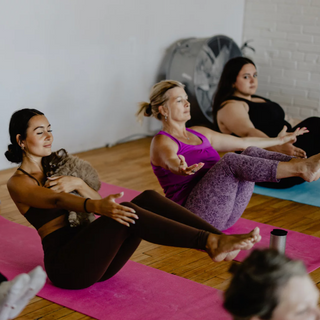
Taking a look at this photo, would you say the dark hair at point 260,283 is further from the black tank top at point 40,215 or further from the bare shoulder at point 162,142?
the bare shoulder at point 162,142

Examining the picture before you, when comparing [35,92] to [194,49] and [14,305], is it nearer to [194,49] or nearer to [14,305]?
[194,49]

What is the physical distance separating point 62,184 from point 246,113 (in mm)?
1751

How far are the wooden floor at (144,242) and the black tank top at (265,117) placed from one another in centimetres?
50

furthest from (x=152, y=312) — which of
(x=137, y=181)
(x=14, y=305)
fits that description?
(x=137, y=181)

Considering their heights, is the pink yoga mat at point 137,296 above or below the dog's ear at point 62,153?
below

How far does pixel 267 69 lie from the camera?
17.8ft

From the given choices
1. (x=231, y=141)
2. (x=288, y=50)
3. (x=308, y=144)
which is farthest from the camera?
(x=288, y=50)

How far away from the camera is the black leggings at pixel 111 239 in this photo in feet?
5.67

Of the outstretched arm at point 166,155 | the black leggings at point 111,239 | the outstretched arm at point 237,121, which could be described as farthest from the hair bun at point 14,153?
the outstretched arm at point 237,121

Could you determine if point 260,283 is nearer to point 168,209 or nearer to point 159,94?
point 168,209

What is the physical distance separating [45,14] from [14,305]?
2.91 meters

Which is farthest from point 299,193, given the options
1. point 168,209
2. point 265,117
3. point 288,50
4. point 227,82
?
point 288,50

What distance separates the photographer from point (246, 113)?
3.35 m

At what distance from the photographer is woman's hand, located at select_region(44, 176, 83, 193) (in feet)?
6.25
